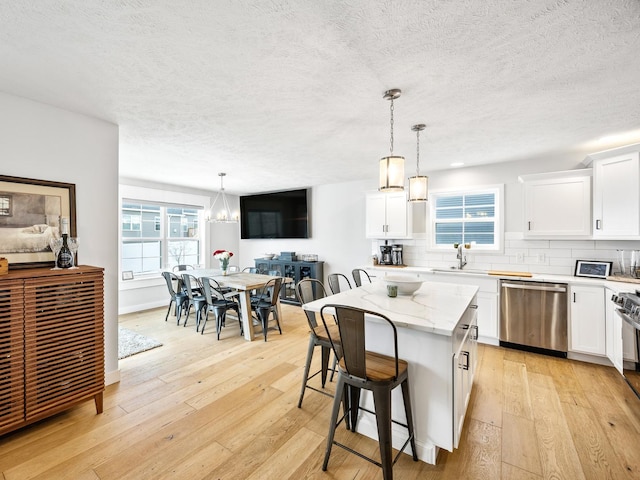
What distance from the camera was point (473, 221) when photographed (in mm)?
4395

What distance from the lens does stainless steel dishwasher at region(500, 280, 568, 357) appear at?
130 inches

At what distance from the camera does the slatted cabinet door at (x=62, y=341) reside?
196 centimetres

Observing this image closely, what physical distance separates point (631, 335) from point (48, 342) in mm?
4575

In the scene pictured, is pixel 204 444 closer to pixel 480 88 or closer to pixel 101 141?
pixel 101 141

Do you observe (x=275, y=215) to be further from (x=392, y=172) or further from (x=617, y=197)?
(x=617, y=197)

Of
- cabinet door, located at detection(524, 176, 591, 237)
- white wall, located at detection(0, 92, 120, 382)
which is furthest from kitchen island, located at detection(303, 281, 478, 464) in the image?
cabinet door, located at detection(524, 176, 591, 237)

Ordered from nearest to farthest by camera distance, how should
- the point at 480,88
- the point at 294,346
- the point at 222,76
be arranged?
the point at 222,76, the point at 480,88, the point at 294,346

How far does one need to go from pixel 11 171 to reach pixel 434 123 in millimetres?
3488

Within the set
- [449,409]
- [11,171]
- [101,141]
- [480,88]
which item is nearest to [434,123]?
[480,88]

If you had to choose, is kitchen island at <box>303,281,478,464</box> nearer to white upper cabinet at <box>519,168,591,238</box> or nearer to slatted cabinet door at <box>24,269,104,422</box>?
slatted cabinet door at <box>24,269,104,422</box>

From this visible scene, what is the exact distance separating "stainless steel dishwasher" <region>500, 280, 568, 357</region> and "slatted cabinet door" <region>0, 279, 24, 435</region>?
4617 millimetres

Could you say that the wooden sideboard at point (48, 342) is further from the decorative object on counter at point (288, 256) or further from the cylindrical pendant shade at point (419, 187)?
the decorative object on counter at point (288, 256)

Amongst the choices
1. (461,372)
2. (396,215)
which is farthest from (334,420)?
(396,215)

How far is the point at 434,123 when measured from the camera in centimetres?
269
